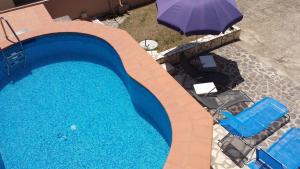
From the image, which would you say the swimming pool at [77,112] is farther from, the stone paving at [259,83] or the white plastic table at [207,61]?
the white plastic table at [207,61]

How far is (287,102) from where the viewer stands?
37.0ft

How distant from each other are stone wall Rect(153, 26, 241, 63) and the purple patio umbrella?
1974mm

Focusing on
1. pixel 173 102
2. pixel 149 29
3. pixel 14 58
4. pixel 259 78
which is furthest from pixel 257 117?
pixel 14 58

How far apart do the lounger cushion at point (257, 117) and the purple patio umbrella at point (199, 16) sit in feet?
9.80

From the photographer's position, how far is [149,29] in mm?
15273

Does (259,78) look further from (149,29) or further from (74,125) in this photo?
(74,125)

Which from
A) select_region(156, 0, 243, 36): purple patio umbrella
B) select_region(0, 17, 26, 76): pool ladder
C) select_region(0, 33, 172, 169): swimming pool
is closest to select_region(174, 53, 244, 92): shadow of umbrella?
select_region(156, 0, 243, 36): purple patio umbrella

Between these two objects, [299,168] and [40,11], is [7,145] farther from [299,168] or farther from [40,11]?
[299,168]

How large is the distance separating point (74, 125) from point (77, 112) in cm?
62

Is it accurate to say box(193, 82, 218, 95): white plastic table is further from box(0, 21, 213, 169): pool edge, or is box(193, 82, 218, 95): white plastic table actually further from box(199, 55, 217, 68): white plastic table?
box(0, 21, 213, 169): pool edge

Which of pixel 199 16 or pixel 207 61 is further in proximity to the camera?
pixel 207 61

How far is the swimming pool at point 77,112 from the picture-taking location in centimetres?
956

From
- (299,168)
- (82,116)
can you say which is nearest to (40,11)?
(82,116)

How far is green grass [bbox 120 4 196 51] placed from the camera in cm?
1430
